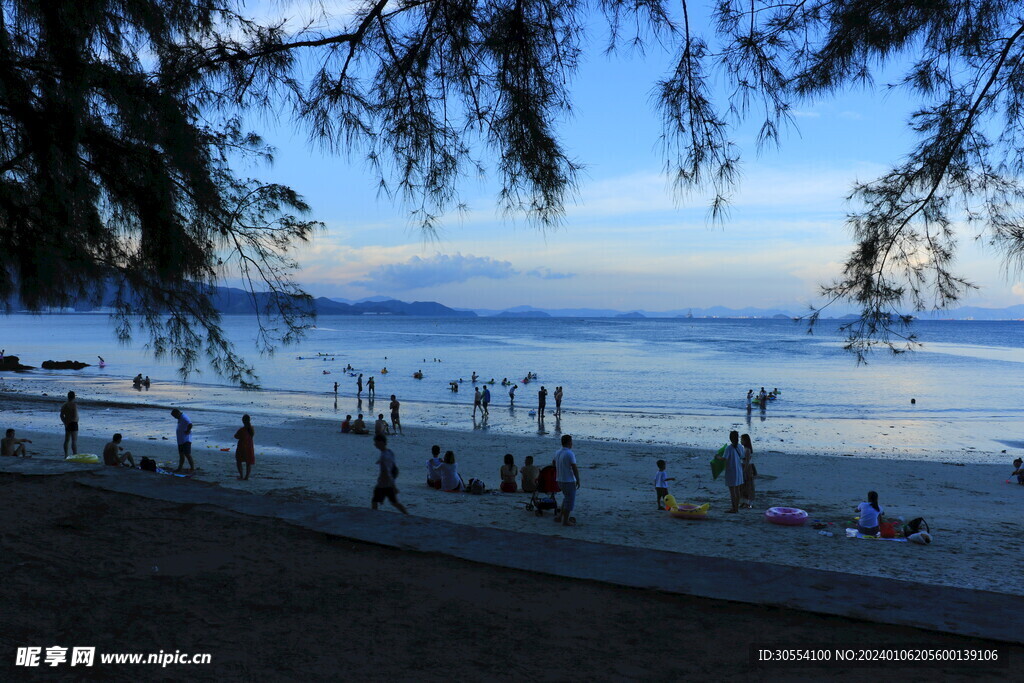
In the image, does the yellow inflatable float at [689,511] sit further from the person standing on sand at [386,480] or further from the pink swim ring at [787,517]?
the person standing on sand at [386,480]

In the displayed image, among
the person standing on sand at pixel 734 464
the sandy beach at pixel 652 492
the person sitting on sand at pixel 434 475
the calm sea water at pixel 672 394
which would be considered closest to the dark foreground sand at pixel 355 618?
the sandy beach at pixel 652 492

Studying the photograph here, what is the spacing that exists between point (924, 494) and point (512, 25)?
16.8 meters

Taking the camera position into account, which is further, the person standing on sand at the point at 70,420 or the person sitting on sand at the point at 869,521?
the person standing on sand at the point at 70,420

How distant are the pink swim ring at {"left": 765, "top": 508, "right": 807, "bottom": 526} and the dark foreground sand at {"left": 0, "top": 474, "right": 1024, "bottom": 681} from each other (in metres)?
6.13

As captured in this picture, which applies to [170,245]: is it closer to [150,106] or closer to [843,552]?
[150,106]

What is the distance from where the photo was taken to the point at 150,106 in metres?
5.11

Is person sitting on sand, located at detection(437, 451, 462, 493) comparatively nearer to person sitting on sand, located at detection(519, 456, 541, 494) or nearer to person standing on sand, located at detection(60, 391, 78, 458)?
person sitting on sand, located at detection(519, 456, 541, 494)

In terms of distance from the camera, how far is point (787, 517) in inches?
413

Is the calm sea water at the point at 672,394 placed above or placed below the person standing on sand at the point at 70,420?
below

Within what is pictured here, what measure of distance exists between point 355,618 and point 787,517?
312 inches

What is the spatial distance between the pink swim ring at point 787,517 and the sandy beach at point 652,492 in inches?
6.1

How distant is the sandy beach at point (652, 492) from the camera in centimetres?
873

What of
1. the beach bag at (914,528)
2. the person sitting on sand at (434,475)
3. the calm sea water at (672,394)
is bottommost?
the calm sea water at (672,394)

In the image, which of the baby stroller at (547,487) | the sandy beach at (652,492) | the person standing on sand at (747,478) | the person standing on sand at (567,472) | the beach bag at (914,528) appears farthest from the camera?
the person standing on sand at (747,478)
